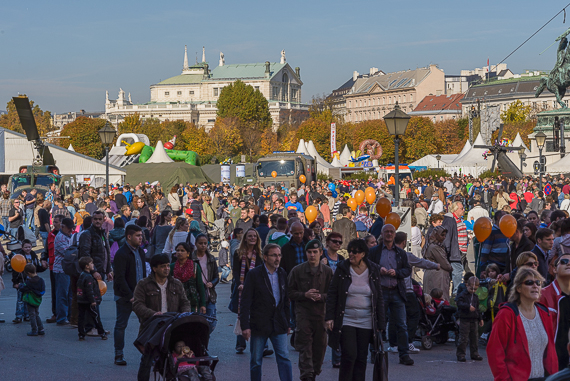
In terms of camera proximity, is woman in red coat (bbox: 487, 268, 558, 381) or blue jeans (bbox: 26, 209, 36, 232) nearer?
woman in red coat (bbox: 487, 268, 558, 381)

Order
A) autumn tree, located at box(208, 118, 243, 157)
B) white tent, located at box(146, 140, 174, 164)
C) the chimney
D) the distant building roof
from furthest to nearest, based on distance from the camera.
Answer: the chimney, the distant building roof, autumn tree, located at box(208, 118, 243, 157), white tent, located at box(146, 140, 174, 164)

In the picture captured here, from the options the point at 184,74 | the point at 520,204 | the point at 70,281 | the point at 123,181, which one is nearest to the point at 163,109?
the point at 184,74

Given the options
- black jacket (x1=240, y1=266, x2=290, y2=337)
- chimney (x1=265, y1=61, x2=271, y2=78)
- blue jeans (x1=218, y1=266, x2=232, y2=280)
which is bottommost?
blue jeans (x1=218, y1=266, x2=232, y2=280)

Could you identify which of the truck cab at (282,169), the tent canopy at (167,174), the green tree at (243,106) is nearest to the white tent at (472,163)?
the truck cab at (282,169)

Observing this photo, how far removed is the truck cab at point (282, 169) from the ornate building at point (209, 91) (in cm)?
10743

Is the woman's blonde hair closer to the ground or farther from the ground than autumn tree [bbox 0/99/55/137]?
closer to the ground

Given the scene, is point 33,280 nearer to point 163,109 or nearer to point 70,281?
point 70,281

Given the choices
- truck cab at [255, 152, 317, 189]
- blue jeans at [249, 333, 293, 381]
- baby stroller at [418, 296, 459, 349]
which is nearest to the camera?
blue jeans at [249, 333, 293, 381]

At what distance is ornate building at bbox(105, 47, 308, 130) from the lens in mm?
144000

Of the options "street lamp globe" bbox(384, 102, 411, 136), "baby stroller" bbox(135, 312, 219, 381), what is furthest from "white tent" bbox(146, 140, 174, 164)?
"baby stroller" bbox(135, 312, 219, 381)

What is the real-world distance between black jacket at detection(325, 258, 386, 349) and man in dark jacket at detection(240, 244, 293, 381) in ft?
1.53

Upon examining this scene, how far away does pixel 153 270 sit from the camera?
6.70 m

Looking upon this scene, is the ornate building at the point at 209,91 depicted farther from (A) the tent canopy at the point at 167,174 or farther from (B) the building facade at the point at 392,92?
(A) the tent canopy at the point at 167,174

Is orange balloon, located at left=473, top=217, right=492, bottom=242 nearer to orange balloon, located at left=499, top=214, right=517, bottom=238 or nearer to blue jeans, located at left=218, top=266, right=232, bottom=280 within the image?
orange balloon, located at left=499, top=214, right=517, bottom=238
